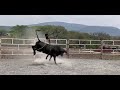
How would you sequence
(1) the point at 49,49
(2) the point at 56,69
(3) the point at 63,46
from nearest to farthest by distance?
1. (2) the point at 56,69
2. (1) the point at 49,49
3. (3) the point at 63,46

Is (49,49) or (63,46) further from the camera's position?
(63,46)

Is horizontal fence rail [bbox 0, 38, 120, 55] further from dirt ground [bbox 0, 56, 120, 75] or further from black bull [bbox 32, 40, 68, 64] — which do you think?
black bull [bbox 32, 40, 68, 64]

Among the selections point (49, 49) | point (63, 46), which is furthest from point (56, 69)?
point (63, 46)

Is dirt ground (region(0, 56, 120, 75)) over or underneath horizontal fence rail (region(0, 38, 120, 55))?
underneath

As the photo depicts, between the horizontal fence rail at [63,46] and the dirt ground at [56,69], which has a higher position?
the horizontal fence rail at [63,46]

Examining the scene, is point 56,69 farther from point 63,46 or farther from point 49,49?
point 63,46

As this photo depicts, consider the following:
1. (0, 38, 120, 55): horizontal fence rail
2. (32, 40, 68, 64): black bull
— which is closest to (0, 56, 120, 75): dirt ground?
(32, 40, 68, 64): black bull

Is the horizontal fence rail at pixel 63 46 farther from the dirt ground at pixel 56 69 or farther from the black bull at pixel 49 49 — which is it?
the black bull at pixel 49 49

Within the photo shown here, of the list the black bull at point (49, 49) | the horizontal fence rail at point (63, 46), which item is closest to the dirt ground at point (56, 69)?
the black bull at point (49, 49)
